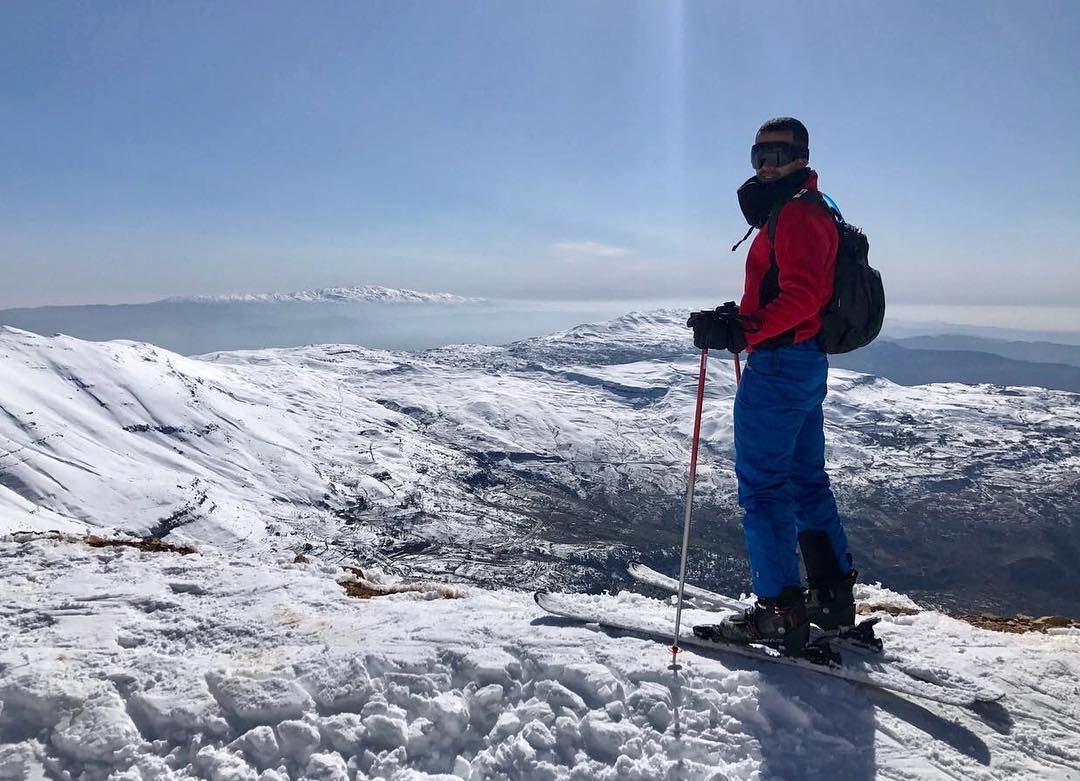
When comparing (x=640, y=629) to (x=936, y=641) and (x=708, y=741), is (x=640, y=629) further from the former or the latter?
(x=936, y=641)

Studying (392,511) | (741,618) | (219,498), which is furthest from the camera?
(392,511)

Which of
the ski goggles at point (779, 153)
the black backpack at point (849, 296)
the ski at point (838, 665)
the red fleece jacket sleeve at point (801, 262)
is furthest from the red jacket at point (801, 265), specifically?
the ski at point (838, 665)

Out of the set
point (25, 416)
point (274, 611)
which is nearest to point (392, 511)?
point (25, 416)

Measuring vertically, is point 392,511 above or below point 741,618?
below

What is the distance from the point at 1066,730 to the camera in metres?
5.21

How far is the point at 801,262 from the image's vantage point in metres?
5.23

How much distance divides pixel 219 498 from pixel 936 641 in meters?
176

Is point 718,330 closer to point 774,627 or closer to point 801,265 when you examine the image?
point 801,265

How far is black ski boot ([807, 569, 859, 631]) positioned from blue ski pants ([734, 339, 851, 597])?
32.1 inches

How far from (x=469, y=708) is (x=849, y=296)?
476 cm

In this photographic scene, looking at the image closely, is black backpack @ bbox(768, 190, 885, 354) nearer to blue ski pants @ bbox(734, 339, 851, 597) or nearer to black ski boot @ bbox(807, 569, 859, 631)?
blue ski pants @ bbox(734, 339, 851, 597)

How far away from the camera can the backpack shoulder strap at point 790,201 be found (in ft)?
17.5

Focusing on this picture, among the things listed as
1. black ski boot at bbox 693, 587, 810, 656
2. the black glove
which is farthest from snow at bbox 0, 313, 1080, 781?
the black glove

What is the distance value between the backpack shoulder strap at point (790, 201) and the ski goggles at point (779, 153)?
374 millimetres
